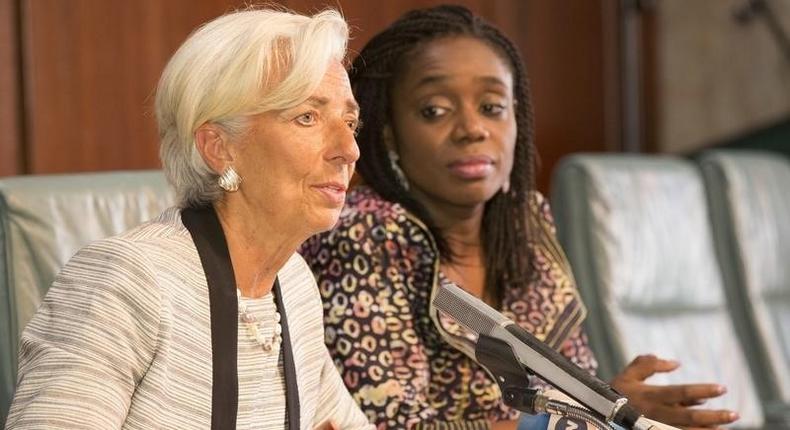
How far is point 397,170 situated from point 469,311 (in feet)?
3.19

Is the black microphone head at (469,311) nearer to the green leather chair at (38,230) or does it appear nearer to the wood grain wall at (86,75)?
the green leather chair at (38,230)

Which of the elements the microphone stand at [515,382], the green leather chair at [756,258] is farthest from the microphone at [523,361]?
the green leather chair at [756,258]

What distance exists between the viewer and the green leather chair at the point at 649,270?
3342 mm

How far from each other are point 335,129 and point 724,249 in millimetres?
2064

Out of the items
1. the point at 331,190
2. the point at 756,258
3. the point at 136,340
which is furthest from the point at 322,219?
the point at 756,258

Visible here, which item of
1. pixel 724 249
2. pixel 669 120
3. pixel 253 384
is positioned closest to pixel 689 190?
pixel 724 249

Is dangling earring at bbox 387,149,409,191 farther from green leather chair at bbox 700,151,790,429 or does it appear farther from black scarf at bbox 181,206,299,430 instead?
green leather chair at bbox 700,151,790,429

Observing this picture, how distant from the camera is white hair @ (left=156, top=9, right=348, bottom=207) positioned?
1.89 m

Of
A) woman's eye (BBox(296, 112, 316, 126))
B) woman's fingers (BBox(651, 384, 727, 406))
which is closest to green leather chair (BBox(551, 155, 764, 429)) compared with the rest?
woman's fingers (BBox(651, 384, 727, 406))

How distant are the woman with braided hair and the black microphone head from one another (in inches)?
27.3

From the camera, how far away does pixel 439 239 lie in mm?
2604

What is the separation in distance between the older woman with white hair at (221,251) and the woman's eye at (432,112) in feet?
1.74

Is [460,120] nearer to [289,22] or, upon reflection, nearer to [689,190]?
[289,22]

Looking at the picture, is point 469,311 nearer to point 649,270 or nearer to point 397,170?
point 397,170
